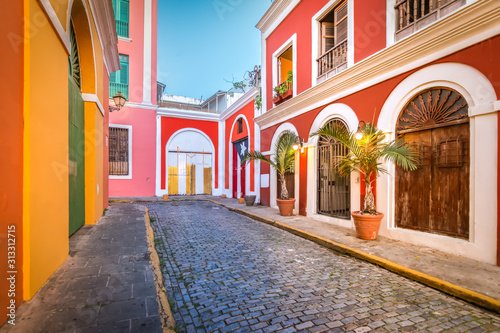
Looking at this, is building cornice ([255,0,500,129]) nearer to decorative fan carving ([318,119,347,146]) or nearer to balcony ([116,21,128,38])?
decorative fan carving ([318,119,347,146])

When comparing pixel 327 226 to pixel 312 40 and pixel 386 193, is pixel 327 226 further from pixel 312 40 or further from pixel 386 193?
pixel 312 40

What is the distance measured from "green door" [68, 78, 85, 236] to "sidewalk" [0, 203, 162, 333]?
2.77 feet

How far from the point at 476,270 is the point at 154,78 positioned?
15462mm

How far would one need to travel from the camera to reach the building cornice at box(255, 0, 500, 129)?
4.02 m

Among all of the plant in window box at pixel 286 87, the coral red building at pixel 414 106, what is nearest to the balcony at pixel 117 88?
the plant in window box at pixel 286 87

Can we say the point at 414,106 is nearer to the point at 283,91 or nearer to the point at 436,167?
the point at 436,167

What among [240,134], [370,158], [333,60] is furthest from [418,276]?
[240,134]

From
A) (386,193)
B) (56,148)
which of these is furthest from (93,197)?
(386,193)

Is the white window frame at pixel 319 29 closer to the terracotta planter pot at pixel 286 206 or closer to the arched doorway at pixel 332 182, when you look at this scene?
the arched doorway at pixel 332 182

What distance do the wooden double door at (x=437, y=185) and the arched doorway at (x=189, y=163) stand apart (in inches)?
490

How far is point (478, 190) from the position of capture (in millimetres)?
4051

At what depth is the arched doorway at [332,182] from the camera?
7.12 m

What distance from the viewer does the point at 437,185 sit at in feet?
15.6

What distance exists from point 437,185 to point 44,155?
20.0 ft
